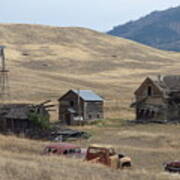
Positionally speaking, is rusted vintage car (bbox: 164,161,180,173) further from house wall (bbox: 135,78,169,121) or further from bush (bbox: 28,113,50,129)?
house wall (bbox: 135,78,169,121)

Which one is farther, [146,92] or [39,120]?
[146,92]

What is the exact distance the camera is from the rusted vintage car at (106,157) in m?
22.6

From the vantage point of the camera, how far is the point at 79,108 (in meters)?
54.9

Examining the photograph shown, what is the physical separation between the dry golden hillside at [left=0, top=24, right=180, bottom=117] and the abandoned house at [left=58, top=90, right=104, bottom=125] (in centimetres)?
658

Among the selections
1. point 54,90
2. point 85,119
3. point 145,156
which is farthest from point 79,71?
point 145,156

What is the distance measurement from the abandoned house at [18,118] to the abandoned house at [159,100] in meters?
14.4

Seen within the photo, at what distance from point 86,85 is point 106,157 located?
77.0 m

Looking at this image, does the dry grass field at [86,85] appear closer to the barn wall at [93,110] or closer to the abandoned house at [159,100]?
the barn wall at [93,110]

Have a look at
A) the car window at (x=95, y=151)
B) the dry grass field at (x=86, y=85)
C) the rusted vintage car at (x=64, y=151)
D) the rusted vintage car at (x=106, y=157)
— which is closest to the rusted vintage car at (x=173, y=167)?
the dry grass field at (x=86, y=85)

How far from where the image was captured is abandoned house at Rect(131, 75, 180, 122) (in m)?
53.8

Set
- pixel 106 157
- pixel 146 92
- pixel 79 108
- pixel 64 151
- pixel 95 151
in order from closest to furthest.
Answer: pixel 106 157, pixel 95 151, pixel 64 151, pixel 79 108, pixel 146 92


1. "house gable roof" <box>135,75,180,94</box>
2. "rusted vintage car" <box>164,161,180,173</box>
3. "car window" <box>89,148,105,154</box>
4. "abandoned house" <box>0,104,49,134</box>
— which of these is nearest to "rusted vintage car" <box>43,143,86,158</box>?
"car window" <box>89,148,105,154</box>

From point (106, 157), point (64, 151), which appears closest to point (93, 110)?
point (64, 151)

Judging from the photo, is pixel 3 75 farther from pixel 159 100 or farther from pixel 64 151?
pixel 64 151
